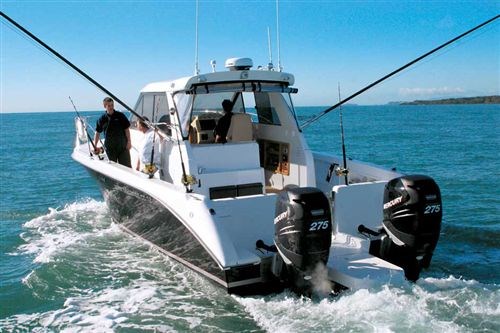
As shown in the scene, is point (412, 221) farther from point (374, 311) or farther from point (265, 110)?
point (265, 110)

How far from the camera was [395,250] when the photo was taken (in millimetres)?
5480

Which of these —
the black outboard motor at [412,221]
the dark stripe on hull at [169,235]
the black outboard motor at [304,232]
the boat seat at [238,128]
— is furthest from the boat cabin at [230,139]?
the black outboard motor at [412,221]

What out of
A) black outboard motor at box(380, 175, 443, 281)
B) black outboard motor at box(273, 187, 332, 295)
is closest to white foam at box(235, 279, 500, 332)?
black outboard motor at box(273, 187, 332, 295)

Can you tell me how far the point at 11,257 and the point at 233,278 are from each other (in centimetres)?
474

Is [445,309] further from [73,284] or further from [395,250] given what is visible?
[73,284]

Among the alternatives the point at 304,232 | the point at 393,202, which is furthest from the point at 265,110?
the point at 304,232

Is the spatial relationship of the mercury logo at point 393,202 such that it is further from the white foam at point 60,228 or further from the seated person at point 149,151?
the white foam at point 60,228

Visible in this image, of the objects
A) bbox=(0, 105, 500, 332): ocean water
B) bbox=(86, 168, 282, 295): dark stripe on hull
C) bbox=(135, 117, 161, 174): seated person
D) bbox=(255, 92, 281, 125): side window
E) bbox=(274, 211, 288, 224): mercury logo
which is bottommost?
bbox=(0, 105, 500, 332): ocean water

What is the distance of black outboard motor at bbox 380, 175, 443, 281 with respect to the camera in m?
5.27

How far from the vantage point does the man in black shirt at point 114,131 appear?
801cm

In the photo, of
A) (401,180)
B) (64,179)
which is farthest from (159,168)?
(64,179)

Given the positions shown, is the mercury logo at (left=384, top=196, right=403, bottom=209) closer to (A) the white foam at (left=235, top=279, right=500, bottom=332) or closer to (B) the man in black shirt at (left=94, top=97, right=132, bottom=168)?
(A) the white foam at (left=235, top=279, right=500, bottom=332)

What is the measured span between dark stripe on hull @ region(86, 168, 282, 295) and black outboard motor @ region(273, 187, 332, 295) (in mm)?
468

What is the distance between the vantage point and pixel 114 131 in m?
8.05
